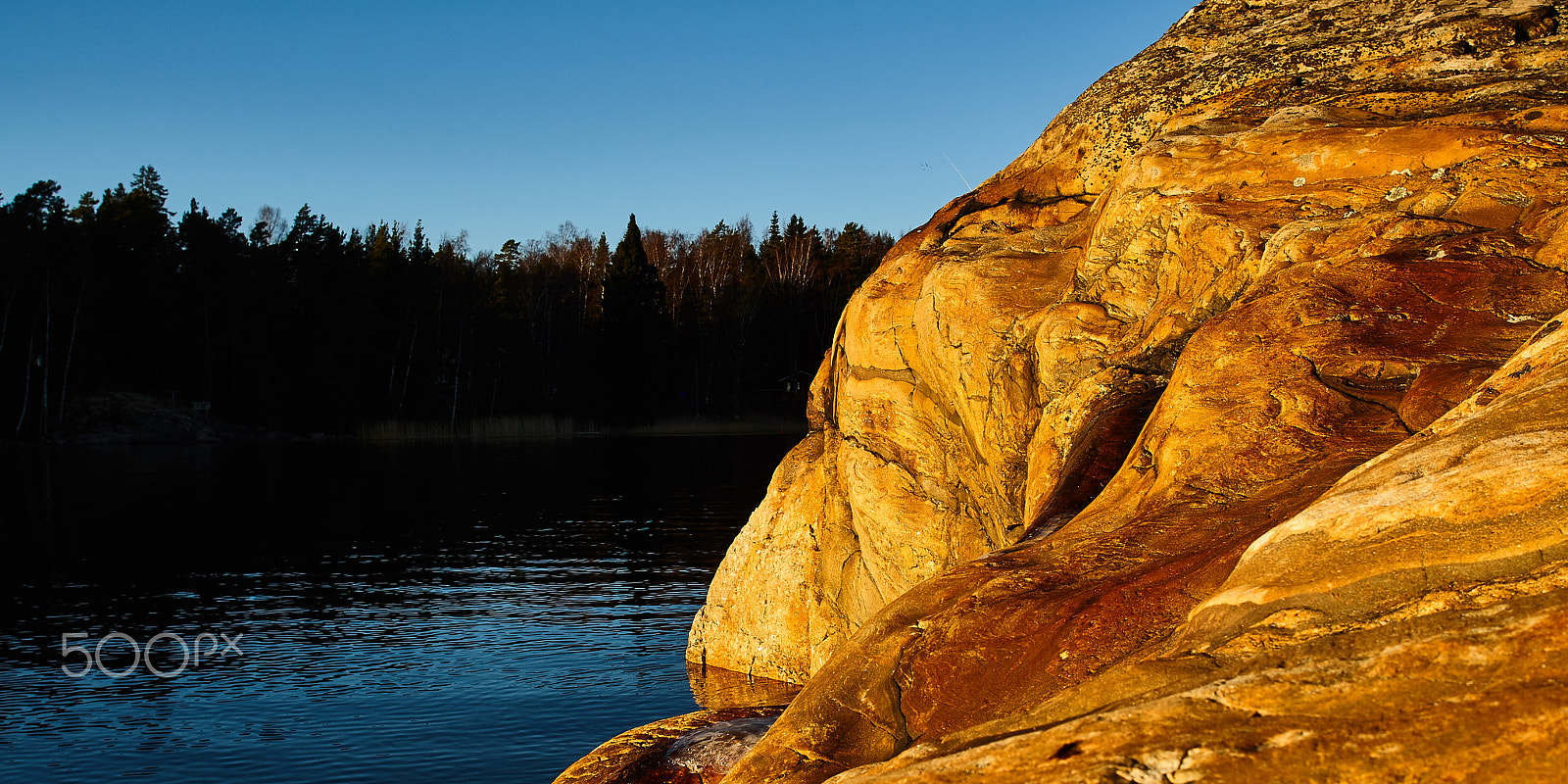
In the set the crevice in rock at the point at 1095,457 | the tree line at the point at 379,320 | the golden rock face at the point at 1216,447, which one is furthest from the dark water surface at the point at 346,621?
the tree line at the point at 379,320

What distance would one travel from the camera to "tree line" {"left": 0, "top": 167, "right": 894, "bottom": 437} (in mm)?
60969

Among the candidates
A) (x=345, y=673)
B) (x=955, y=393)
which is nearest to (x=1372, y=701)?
(x=955, y=393)

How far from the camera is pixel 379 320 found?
74.2 meters

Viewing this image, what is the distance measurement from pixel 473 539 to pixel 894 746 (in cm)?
2267

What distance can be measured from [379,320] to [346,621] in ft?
195

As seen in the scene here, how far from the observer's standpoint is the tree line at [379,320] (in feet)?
200

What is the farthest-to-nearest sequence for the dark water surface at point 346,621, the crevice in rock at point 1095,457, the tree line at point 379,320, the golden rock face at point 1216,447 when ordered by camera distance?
1. the tree line at point 379,320
2. the dark water surface at point 346,621
3. the crevice in rock at point 1095,457
4. the golden rock face at point 1216,447

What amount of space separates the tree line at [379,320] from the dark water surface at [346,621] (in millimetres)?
25076

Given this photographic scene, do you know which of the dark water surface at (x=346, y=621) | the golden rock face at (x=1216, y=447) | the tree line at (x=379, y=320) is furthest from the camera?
the tree line at (x=379, y=320)

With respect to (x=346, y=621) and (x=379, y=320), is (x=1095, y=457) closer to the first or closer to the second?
(x=346, y=621)

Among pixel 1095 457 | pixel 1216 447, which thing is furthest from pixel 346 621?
pixel 1216 447

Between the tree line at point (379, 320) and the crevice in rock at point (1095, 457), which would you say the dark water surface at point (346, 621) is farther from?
the tree line at point (379, 320)

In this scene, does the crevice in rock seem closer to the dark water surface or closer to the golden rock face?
the golden rock face

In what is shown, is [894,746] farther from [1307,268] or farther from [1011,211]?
[1011,211]
